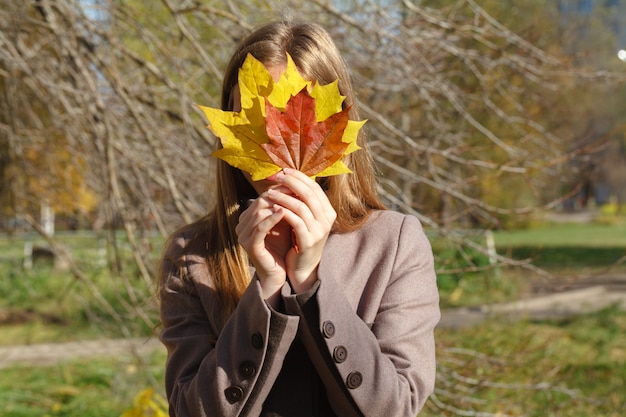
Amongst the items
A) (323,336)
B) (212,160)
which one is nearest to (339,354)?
(323,336)

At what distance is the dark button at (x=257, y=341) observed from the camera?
4.00ft

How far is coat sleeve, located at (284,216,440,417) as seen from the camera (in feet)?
3.98

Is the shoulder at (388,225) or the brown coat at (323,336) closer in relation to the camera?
the brown coat at (323,336)

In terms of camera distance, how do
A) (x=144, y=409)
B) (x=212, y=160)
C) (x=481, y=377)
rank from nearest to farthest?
(x=212, y=160)
(x=144, y=409)
(x=481, y=377)

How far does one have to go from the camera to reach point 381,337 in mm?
1319

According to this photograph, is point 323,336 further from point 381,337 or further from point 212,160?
point 212,160

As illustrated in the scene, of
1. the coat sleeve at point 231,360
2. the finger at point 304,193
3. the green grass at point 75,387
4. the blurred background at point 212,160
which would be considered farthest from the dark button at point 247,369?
the green grass at point 75,387

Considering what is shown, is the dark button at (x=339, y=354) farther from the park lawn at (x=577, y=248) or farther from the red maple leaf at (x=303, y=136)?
the park lawn at (x=577, y=248)

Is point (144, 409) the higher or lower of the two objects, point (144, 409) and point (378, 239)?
the lower

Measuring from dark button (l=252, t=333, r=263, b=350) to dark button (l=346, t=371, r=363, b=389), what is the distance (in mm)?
151

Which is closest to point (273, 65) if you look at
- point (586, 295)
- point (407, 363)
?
point (407, 363)

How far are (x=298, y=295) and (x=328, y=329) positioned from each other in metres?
0.07

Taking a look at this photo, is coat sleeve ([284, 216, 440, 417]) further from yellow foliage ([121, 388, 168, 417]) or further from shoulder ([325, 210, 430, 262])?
yellow foliage ([121, 388, 168, 417])

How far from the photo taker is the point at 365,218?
4.79 ft
